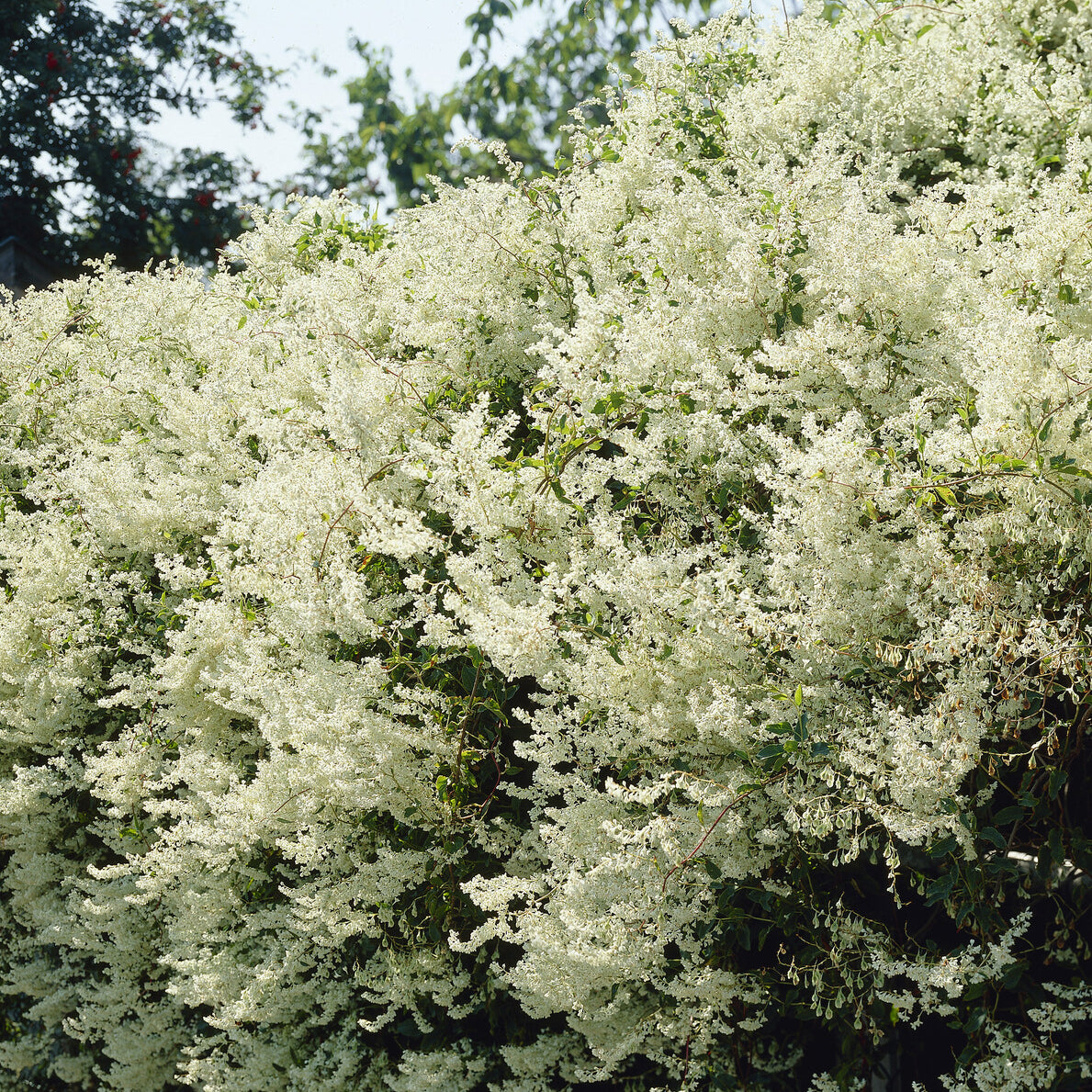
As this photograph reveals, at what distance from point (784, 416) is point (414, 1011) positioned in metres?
1.92

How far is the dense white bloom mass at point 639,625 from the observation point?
7.73ft

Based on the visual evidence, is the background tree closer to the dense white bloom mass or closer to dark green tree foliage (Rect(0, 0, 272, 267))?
dark green tree foliage (Rect(0, 0, 272, 267))

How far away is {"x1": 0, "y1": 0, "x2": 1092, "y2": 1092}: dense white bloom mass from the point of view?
2.36 metres

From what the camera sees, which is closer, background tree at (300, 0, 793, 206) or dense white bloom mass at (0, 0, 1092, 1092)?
dense white bloom mass at (0, 0, 1092, 1092)

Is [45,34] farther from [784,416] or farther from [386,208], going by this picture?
[784,416]

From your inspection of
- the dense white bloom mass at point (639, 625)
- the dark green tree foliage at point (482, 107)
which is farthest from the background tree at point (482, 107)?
the dense white bloom mass at point (639, 625)

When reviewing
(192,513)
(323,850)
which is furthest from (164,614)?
(323,850)

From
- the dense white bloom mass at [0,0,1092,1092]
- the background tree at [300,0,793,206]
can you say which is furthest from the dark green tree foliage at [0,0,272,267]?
the dense white bloom mass at [0,0,1092,1092]

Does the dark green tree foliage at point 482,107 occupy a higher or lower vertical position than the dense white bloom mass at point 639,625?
higher

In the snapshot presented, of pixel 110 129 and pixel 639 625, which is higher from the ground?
pixel 110 129

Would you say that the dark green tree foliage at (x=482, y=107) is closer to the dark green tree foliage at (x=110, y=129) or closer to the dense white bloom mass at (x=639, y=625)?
the dark green tree foliage at (x=110, y=129)

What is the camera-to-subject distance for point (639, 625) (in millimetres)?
2553

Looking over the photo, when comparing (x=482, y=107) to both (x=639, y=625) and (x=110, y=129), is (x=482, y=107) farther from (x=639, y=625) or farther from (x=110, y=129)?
(x=639, y=625)

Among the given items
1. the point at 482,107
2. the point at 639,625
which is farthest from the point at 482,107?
the point at 639,625
